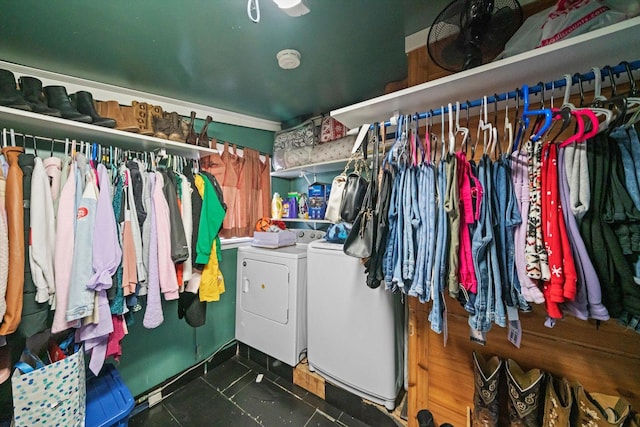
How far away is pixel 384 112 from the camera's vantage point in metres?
1.13

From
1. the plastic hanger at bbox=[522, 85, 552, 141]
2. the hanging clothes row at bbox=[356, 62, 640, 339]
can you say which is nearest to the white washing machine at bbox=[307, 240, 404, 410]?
the hanging clothes row at bbox=[356, 62, 640, 339]

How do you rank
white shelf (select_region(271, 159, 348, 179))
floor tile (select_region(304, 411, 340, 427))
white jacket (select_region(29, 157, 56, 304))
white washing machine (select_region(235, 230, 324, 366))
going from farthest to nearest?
white shelf (select_region(271, 159, 348, 179)), white washing machine (select_region(235, 230, 324, 366)), floor tile (select_region(304, 411, 340, 427)), white jacket (select_region(29, 157, 56, 304))

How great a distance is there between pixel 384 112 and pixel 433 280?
82cm

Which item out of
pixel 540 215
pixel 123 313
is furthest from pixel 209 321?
pixel 540 215

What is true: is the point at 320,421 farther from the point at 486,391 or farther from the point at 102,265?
the point at 102,265

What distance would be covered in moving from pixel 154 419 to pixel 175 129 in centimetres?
199

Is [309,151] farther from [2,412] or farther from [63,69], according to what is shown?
[2,412]

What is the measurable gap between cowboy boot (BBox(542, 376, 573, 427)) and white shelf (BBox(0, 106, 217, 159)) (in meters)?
2.28

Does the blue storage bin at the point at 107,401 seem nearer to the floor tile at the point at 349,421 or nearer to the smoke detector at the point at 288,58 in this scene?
the floor tile at the point at 349,421

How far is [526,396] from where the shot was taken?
3.09 feet

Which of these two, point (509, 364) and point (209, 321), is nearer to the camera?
point (509, 364)

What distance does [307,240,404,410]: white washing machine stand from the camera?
1.39m

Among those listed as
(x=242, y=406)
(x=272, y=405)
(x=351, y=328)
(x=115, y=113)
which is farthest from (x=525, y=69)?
(x=242, y=406)

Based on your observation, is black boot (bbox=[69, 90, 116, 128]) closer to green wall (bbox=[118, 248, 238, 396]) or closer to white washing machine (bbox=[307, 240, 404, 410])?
green wall (bbox=[118, 248, 238, 396])
